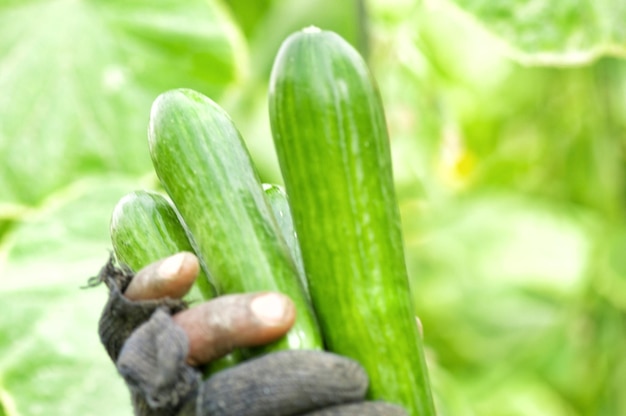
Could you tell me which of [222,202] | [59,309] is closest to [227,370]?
[222,202]

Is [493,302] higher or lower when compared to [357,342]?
lower

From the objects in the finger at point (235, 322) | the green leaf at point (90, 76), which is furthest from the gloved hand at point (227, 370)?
the green leaf at point (90, 76)

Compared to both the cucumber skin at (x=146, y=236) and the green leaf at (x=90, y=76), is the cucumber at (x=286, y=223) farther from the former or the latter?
the green leaf at (x=90, y=76)

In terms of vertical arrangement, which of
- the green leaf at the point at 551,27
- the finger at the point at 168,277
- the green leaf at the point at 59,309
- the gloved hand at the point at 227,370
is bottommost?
the green leaf at the point at 59,309

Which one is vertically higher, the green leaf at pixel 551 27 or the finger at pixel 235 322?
the green leaf at pixel 551 27

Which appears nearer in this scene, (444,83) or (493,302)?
(444,83)

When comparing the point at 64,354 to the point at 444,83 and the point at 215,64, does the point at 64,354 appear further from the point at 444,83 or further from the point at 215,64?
the point at 444,83

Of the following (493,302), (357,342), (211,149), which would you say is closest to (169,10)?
(211,149)
